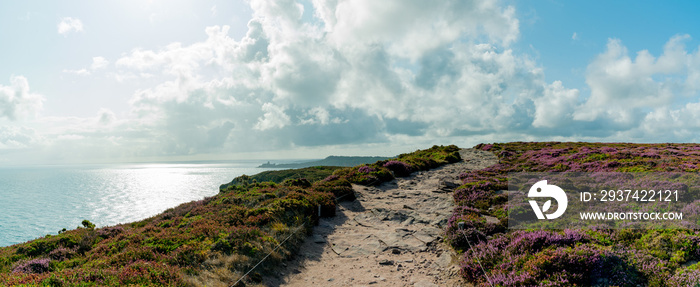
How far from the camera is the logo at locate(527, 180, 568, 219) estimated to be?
12639 millimetres

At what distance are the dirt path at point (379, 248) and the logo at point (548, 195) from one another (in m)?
4.15

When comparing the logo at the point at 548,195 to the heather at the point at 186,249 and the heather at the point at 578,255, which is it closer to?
the heather at the point at 578,255

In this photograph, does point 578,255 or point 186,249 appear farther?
point 186,249

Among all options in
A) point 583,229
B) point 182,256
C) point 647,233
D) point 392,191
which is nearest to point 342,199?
Answer: point 392,191

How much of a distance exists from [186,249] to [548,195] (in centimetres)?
1730

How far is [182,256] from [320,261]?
192 inches

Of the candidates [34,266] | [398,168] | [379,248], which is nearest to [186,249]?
[34,266]

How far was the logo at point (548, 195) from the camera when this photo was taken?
12639mm

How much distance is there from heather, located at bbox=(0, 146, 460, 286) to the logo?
1042 centimetres

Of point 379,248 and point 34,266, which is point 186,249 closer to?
Answer: point 34,266

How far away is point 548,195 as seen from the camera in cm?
1620

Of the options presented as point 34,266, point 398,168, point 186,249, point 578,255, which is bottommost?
point 34,266

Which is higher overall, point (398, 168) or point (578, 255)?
point (398, 168)

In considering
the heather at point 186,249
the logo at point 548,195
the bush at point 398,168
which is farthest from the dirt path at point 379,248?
the bush at point 398,168
